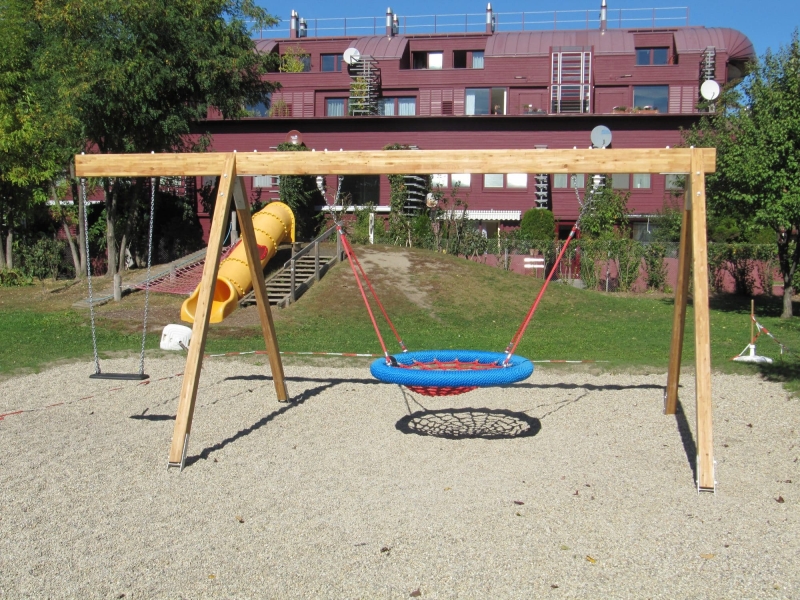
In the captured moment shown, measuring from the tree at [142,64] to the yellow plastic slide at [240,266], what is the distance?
151 inches

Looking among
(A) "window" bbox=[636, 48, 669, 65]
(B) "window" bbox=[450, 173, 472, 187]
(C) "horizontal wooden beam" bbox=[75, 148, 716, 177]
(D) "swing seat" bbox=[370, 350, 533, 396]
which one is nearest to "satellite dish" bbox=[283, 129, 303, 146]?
(B) "window" bbox=[450, 173, 472, 187]

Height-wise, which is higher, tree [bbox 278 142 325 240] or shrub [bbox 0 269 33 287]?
tree [bbox 278 142 325 240]

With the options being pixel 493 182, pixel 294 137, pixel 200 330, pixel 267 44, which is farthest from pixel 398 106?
pixel 200 330

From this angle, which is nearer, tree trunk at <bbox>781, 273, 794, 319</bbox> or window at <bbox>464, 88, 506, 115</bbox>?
tree trunk at <bbox>781, 273, 794, 319</bbox>

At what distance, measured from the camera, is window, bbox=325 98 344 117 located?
116 ft

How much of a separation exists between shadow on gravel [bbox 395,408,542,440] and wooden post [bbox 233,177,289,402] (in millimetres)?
1555

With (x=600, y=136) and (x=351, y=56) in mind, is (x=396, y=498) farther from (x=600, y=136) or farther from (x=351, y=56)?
(x=351, y=56)

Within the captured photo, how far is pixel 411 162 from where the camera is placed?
21.3 feet

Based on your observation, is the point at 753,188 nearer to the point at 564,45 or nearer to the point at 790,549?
the point at 790,549

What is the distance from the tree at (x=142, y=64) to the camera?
1942cm

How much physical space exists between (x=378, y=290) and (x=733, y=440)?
11.9 metres

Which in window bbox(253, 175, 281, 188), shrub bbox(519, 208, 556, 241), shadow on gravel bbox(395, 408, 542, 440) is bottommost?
shadow on gravel bbox(395, 408, 542, 440)

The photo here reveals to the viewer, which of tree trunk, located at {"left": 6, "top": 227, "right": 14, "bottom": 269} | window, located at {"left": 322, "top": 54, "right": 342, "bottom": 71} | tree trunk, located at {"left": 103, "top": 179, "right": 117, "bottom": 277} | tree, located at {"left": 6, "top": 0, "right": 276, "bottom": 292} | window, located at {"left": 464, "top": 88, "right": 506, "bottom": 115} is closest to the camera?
tree, located at {"left": 6, "top": 0, "right": 276, "bottom": 292}

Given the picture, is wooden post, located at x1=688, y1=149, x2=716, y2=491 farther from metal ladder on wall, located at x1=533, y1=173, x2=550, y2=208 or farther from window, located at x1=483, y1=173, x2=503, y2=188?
window, located at x1=483, y1=173, x2=503, y2=188
